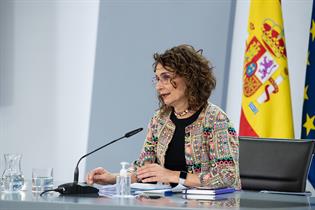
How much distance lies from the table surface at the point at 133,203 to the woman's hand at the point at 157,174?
0.23m

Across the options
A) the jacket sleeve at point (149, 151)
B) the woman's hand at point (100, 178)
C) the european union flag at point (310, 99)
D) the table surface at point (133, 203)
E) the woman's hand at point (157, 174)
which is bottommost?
the table surface at point (133, 203)

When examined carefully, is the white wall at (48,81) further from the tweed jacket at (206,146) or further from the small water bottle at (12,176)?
the small water bottle at (12,176)

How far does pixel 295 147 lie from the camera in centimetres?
291

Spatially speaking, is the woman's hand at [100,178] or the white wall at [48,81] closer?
the woman's hand at [100,178]

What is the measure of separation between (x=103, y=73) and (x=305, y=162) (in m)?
2.23

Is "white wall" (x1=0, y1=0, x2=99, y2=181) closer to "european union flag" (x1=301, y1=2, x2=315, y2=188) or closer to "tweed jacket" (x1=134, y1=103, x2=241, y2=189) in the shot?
"european union flag" (x1=301, y1=2, x2=315, y2=188)

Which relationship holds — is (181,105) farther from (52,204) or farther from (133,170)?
(52,204)

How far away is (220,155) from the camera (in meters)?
2.68

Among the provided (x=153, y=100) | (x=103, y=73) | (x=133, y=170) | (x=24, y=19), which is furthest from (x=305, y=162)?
(x=24, y=19)

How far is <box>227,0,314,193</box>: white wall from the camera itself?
4.52 metres

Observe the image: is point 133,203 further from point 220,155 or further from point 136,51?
point 136,51

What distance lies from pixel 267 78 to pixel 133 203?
2.28 m

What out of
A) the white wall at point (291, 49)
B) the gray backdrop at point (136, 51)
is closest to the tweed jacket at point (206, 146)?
the gray backdrop at point (136, 51)

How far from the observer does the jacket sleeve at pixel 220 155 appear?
2609 mm
